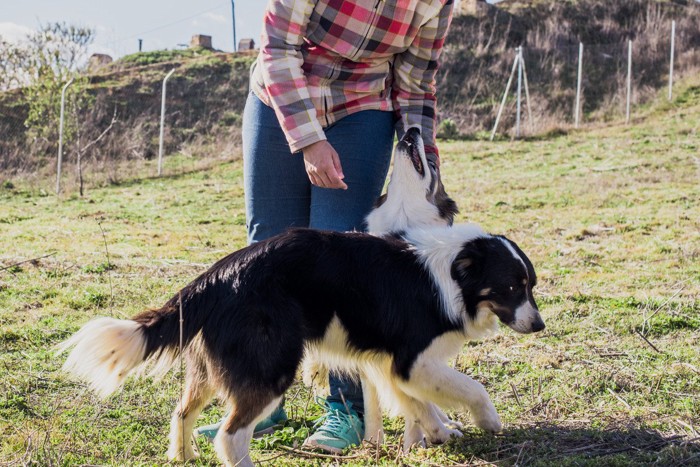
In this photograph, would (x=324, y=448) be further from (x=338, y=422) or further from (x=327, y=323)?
(x=327, y=323)

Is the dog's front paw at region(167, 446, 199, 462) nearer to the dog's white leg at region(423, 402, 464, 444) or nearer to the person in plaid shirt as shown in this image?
the person in plaid shirt

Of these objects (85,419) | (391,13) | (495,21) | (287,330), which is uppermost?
(495,21)


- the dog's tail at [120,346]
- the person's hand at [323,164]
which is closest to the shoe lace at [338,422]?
the dog's tail at [120,346]

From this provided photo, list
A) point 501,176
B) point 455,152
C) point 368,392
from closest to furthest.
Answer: point 368,392, point 501,176, point 455,152

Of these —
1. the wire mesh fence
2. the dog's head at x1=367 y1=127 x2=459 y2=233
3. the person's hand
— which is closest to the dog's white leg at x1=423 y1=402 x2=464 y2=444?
the dog's head at x1=367 y1=127 x2=459 y2=233

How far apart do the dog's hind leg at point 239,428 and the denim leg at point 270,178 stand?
88 cm

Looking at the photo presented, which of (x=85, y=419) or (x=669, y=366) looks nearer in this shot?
(x=85, y=419)

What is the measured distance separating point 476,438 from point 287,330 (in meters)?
1.00

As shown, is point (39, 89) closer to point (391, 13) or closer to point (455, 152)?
point (455, 152)

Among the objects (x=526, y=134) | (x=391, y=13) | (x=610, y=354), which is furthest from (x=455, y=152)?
(x=391, y=13)

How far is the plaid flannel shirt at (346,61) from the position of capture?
3.19 m

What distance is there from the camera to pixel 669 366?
4105 millimetres

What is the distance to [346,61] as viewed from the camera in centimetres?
337

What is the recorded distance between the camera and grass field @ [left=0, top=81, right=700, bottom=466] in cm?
324
